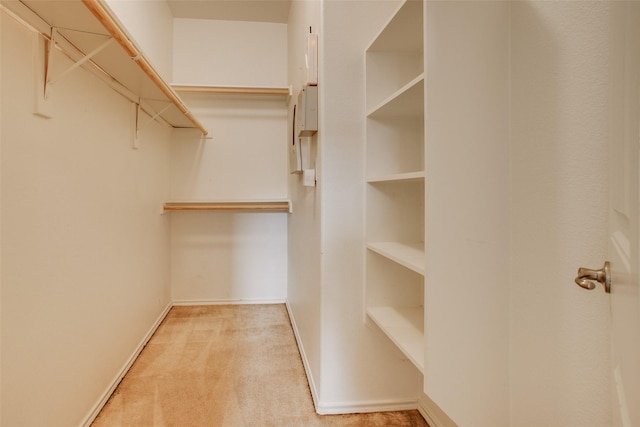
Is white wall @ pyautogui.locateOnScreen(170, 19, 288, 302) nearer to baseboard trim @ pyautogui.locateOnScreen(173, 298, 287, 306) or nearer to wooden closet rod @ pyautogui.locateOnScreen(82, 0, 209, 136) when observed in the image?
baseboard trim @ pyautogui.locateOnScreen(173, 298, 287, 306)

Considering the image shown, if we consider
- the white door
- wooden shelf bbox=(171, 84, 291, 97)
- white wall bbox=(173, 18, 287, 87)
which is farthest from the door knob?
white wall bbox=(173, 18, 287, 87)

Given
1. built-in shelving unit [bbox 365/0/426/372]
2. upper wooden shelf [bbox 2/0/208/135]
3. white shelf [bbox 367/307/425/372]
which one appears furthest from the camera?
built-in shelving unit [bbox 365/0/426/372]

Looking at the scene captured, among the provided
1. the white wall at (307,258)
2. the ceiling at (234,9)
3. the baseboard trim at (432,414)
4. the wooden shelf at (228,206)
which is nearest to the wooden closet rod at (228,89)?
the white wall at (307,258)

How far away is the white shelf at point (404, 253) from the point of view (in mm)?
1172

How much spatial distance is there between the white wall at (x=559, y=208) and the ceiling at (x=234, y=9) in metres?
2.63

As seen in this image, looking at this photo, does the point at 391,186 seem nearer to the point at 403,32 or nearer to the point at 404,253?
the point at 404,253

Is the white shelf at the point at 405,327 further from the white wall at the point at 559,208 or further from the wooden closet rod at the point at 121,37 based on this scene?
the wooden closet rod at the point at 121,37

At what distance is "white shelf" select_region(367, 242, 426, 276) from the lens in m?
1.17

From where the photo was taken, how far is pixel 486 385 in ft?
3.32

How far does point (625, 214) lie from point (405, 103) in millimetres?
952

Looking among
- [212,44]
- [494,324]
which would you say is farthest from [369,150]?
[212,44]

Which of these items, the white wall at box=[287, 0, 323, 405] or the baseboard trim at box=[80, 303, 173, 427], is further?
the white wall at box=[287, 0, 323, 405]

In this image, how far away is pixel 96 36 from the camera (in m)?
1.32

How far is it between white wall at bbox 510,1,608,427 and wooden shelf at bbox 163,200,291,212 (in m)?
2.32
